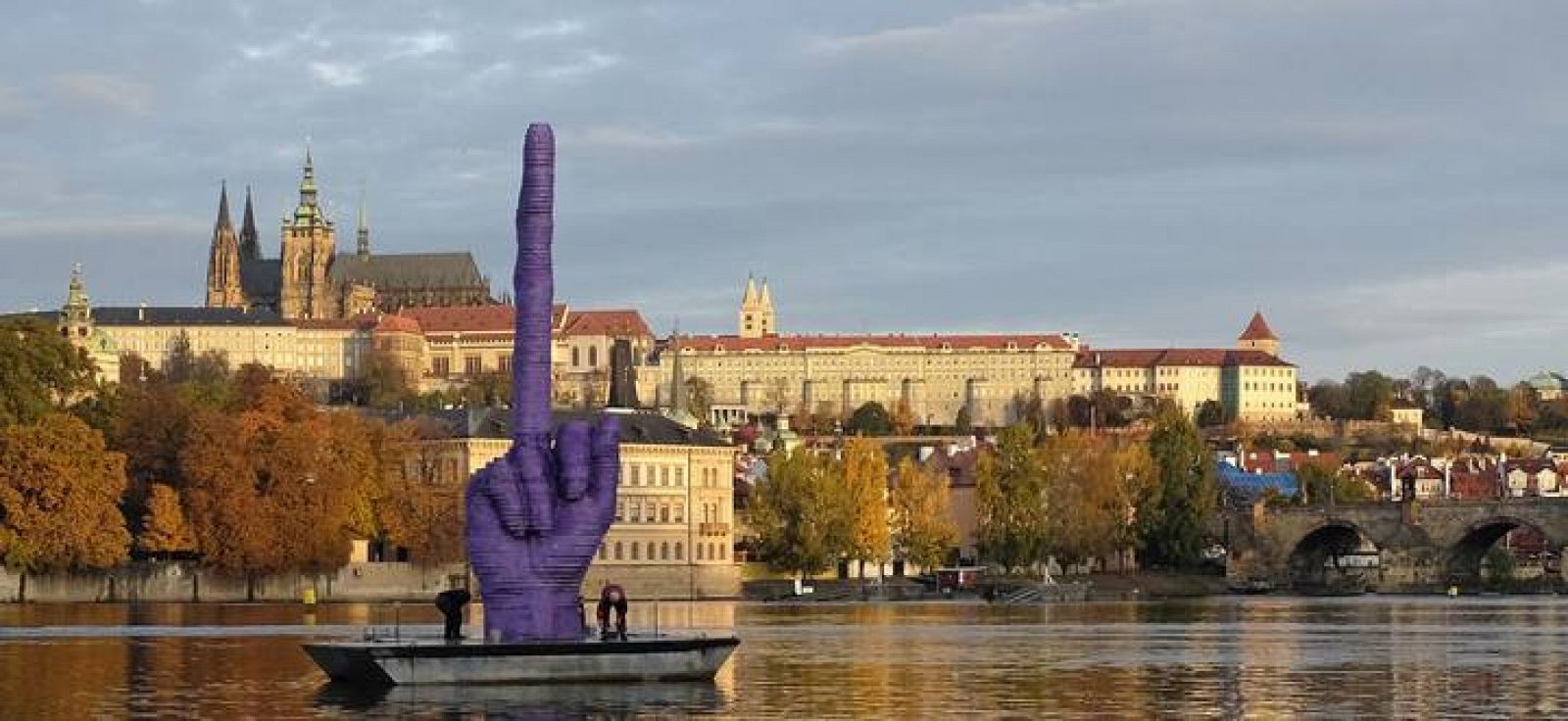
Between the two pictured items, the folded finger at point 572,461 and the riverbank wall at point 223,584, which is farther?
the riverbank wall at point 223,584

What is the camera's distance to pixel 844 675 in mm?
50219

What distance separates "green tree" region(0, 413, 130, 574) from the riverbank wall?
897 millimetres

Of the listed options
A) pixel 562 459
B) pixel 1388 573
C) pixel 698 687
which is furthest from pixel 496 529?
pixel 1388 573

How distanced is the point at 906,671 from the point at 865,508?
76.2 metres

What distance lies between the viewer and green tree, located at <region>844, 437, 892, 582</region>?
127250mm

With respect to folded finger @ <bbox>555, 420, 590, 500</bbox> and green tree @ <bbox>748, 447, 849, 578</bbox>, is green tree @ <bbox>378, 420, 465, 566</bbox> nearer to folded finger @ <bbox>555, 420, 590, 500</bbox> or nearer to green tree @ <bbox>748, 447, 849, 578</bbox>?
green tree @ <bbox>748, 447, 849, 578</bbox>

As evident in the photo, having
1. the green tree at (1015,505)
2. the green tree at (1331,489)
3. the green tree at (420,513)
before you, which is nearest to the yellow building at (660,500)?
the green tree at (420,513)

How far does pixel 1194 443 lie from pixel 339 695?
9359 centimetres

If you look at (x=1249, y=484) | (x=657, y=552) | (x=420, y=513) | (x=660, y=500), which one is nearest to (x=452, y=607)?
(x=420, y=513)

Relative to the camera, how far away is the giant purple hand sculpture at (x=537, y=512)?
47375 millimetres

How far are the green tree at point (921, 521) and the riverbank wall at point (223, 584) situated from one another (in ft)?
61.4

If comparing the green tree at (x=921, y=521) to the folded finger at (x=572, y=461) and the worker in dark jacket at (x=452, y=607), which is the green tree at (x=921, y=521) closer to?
the worker in dark jacket at (x=452, y=607)

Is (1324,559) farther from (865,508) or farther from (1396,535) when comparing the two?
(865,508)

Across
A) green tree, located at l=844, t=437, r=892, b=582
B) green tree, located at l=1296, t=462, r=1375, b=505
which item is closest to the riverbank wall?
green tree, located at l=844, t=437, r=892, b=582
